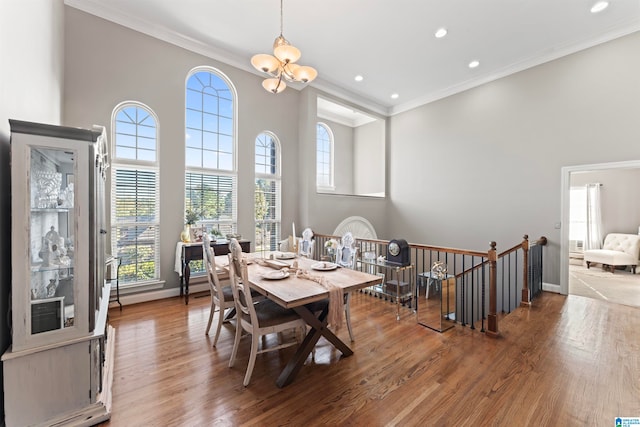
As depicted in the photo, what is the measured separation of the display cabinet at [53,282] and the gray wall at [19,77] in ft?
0.51

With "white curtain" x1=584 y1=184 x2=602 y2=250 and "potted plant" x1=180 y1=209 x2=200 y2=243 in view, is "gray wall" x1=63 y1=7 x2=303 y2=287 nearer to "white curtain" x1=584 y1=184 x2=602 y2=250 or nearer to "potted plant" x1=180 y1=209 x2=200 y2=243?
"potted plant" x1=180 y1=209 x2=200 y2=243

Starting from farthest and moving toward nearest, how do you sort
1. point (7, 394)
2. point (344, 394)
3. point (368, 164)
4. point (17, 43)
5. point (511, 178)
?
point (368, 164), point (511, 178), point (344, 394), point (17, 43), point (7, 394)

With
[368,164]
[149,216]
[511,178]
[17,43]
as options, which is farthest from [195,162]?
[511,178]

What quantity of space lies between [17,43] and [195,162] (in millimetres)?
2748

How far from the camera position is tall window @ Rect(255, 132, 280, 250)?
17.3 feet

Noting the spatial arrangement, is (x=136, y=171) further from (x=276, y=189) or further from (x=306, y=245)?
(x=306, y=245)

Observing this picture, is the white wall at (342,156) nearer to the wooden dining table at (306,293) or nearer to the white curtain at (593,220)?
the wooden dining table at (306,293)

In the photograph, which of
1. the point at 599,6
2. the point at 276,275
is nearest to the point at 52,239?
the point at 276,275

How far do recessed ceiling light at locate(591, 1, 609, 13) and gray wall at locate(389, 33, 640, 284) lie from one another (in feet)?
2.62

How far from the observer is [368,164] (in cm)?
791

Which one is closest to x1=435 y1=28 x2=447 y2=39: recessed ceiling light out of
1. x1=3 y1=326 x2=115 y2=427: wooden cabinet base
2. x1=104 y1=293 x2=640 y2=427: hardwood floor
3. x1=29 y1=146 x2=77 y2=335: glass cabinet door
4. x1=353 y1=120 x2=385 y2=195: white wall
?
x1=353 y1=120 x2=385 y2=195: white wall

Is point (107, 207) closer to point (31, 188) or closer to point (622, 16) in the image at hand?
point (31, 188)

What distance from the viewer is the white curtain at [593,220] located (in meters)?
6.92

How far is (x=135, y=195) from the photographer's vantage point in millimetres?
3959
